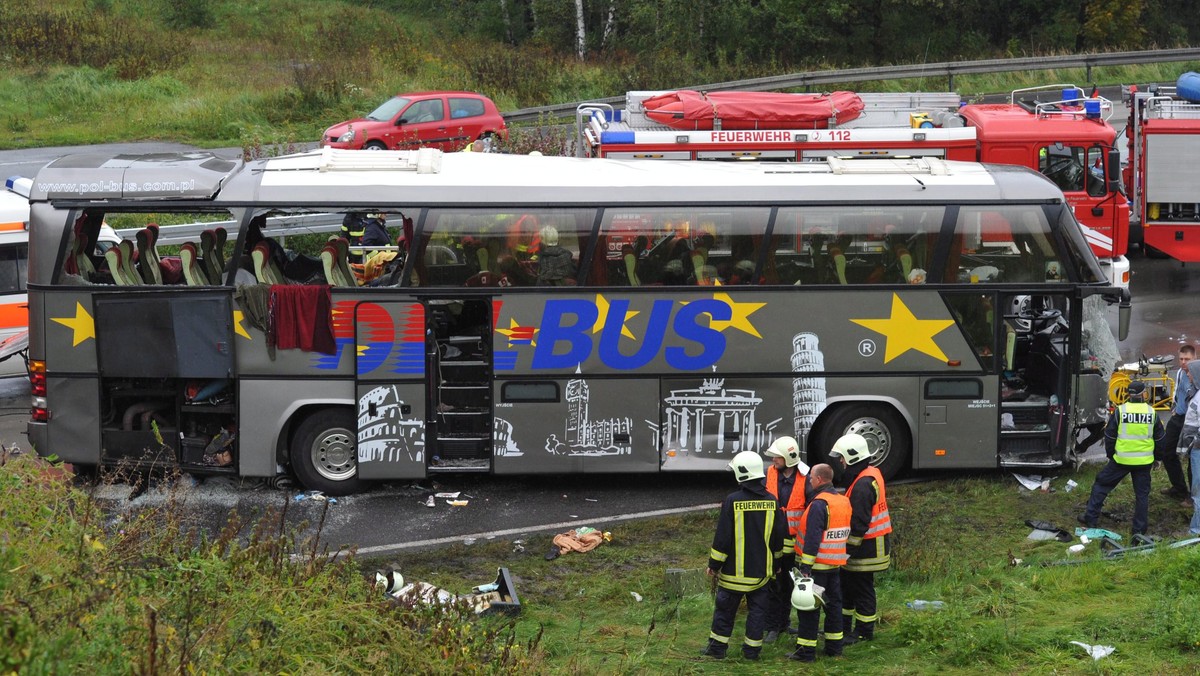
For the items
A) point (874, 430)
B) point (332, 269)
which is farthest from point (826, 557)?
point (332, 269)

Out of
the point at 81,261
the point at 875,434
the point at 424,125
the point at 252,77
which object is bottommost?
the point at 875,434

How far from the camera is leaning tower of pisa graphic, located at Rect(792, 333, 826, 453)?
484 inches

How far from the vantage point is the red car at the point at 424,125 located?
26375 mm

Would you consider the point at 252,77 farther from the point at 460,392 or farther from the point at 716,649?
the point at 716,649

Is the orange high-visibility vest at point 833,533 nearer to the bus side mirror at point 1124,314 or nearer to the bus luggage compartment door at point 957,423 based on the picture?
the bus luggage compartment door at point 957,423

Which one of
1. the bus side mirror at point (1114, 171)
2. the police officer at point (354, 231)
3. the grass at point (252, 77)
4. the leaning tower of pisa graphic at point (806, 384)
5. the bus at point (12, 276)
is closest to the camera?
the leaning tower of pisa graphic at point (806, 384)

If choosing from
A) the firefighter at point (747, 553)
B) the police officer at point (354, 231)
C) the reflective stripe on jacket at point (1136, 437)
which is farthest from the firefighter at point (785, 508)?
the police officer at point (354, 231)

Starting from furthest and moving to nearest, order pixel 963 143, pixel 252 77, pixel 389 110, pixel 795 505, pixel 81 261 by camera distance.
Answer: pixel 252 77, pixel 389 110, pixel 963 143, pixel 81 261, pixel 795 505

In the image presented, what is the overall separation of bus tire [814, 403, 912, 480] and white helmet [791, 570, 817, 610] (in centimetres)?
382

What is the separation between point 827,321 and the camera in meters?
12.2

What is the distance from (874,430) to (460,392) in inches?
154

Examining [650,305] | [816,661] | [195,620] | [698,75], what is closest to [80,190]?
[650,305]

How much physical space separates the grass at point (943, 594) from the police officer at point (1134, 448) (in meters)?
0.40

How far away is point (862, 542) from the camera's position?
29.4 feet
